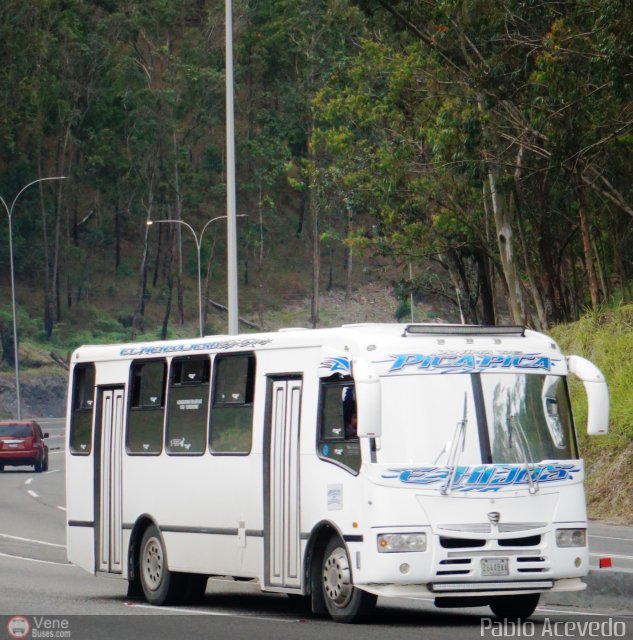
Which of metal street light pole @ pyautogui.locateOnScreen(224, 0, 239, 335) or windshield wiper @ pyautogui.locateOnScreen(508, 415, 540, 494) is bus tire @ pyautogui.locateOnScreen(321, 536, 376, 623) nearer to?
windshield wiper @ pyautogui.locateOnScreen(508, 415, 540, 494)

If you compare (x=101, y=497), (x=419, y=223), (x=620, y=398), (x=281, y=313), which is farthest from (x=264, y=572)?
(x=281, y=313)

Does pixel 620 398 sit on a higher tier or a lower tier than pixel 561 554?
higher

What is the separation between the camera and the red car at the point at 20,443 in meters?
44.8

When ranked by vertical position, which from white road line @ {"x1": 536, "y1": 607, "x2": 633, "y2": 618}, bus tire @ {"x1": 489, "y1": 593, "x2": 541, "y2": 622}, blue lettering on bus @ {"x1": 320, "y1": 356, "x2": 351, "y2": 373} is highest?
blue lettering on bus @ {"x1": 320, "y1": 356, "x2": 351, "y2": 373}

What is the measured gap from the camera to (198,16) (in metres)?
95.1

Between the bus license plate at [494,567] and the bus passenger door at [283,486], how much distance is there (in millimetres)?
1799

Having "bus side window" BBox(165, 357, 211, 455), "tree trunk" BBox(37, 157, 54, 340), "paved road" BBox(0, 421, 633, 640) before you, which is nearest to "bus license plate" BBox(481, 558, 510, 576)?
"paved road" BBox(0, 421, 633, 640)

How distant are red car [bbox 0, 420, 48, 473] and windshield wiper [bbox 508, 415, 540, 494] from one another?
33.2 m

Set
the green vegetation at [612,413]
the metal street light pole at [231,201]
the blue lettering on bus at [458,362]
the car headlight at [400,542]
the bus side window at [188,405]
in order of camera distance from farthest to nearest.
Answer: the metal street light pole at [231,201]
the green vegetation at [612,413]
the bus side window at [188,405]
the blue lettering on bus at [458,362]
the car headlight at [400,542]

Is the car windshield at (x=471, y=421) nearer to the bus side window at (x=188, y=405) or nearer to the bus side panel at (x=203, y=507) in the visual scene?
the bus side panel at (x=203, y=507)

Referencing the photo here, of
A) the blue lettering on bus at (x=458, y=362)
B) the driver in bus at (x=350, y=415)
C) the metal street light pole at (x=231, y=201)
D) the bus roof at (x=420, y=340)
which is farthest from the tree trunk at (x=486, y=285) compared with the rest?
the driver in bus at (x=350, y=415)

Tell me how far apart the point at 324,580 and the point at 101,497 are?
4383 millimetres

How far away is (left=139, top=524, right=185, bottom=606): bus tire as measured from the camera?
15.5m

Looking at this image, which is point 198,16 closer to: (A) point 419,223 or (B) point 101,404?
(A) point 419,223
